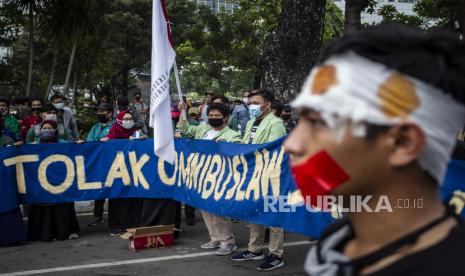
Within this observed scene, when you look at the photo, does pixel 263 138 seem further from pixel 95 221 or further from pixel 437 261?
pixel 437 261

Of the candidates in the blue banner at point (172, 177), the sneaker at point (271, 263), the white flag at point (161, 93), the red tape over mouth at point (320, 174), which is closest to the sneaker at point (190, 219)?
the blue banner at point (172, 177)

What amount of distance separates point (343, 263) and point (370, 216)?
131mm

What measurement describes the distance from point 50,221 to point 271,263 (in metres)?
3.22

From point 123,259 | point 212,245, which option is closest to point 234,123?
point 212,245

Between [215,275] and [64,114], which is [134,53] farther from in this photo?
[215,275]

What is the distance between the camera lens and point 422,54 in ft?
4.28

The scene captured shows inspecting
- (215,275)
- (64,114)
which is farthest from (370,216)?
(64,114)

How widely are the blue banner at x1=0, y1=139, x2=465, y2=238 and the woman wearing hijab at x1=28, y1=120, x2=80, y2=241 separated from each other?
12 cm

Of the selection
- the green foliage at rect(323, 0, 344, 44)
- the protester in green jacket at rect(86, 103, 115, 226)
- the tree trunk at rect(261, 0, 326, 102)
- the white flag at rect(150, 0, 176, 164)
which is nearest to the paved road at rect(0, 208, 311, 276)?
the protester in green jacket at rect(86, 103, 115, 226)

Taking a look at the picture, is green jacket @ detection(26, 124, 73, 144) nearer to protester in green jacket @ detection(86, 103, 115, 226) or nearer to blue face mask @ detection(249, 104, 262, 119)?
protester in green jacket @ detection(86, 103, 115, 226)

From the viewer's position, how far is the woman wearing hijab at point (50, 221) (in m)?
7.81

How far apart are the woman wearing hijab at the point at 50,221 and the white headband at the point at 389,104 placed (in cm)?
705

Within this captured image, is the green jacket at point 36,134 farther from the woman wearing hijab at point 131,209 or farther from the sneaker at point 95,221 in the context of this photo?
the sneaker at point 95,221

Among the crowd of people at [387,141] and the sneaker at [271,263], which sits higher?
the crowd of people at [387,141]
